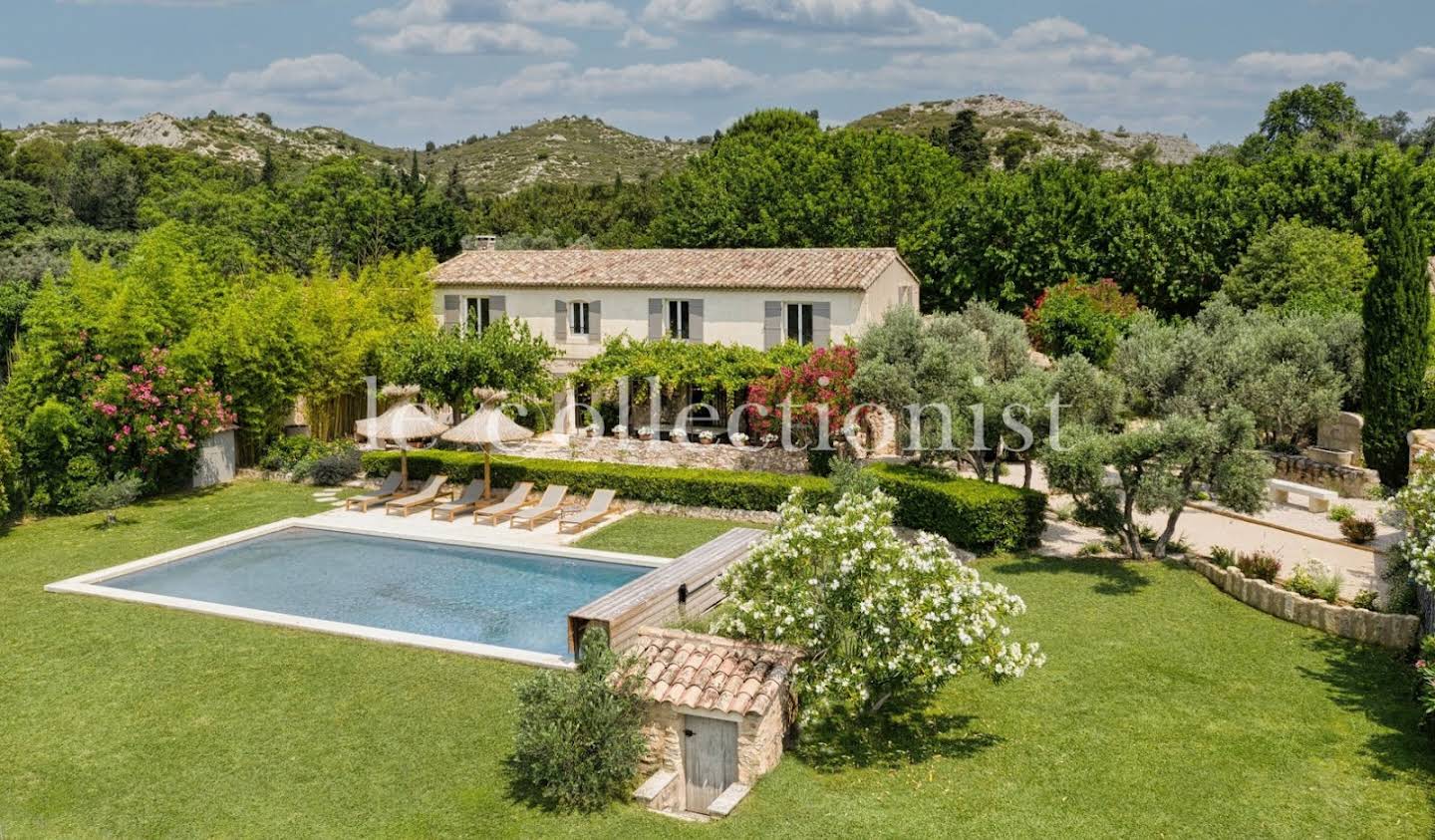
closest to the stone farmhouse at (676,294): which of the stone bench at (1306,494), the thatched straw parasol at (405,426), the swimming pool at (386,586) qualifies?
the thatched straw parasol at (405,426)

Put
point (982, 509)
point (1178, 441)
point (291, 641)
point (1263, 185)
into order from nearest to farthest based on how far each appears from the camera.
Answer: point (291, 641)
point (1178, 441)
point (982, 509)
point (1263, 185)

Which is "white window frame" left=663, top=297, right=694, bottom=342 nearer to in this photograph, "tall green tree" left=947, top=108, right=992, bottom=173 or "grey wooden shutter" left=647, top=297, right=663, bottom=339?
"grey wooden shutter" left=647, top=297, right=663, bottom=339

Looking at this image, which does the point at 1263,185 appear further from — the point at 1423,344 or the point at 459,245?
the point at 459,245

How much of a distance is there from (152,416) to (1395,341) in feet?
97.0

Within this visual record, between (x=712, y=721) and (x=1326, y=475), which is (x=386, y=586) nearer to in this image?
(x=712, y=721)

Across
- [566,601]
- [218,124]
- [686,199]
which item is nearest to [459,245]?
[686,199]

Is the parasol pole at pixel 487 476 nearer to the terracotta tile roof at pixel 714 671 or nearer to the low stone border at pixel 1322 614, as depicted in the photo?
the terracotta tile roof at pixel 714 671

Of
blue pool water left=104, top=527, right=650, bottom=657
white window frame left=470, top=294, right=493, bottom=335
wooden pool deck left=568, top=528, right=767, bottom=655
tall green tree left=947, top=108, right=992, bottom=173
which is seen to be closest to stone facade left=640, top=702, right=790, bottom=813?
wooden pool deck left=568, top=528, right=767, bottom=655

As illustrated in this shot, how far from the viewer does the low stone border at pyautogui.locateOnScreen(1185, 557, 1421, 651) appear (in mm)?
14398

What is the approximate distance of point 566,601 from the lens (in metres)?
18.4

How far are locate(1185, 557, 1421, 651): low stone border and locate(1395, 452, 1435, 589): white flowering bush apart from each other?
99 centimetres

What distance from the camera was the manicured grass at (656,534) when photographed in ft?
69.2

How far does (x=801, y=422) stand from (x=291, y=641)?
14.1 metres

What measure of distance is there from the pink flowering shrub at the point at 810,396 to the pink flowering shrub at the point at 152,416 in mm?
13770
